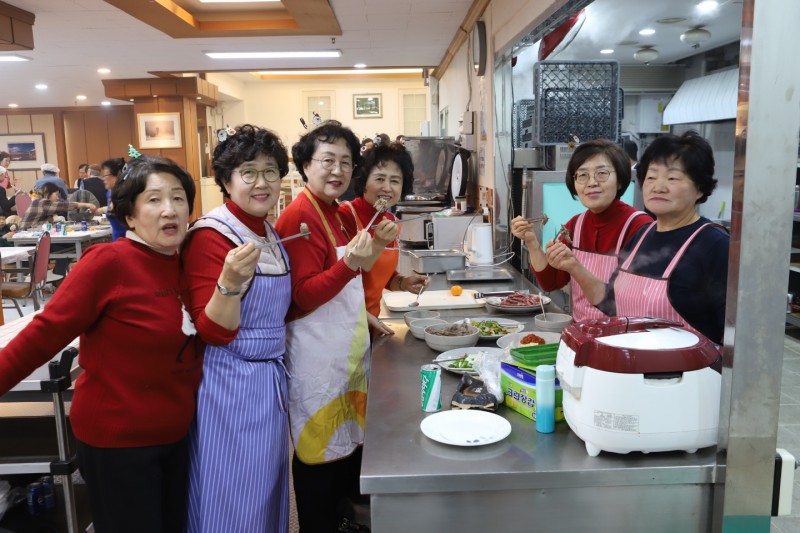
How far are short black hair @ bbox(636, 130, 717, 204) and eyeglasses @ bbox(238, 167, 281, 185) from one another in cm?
105

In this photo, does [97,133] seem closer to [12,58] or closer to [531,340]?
[12,58]

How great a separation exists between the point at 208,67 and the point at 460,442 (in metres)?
7.87

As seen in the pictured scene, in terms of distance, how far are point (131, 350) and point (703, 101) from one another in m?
1.96

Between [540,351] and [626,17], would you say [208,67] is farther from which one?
[540,351]

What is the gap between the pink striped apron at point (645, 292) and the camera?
→ 1.55 metres

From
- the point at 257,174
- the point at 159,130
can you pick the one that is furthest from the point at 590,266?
the point at 159,130

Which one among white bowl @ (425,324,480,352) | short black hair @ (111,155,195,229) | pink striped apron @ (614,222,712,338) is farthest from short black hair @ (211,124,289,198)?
pink striped apron @ (614,222,712,338)

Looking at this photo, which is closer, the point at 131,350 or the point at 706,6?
the point at 131,350

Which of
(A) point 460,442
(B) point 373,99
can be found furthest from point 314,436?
(B) point 373,99

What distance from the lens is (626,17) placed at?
4.48 meters

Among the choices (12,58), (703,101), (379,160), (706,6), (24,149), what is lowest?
(379,160)

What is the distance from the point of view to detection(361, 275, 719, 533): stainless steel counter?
1194 mm

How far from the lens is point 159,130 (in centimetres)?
967

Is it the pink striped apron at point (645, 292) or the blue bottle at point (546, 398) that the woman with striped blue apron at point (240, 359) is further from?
the pink striped apron at point (645, 292)
